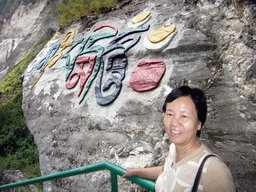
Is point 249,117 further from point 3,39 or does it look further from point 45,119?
point 3,39

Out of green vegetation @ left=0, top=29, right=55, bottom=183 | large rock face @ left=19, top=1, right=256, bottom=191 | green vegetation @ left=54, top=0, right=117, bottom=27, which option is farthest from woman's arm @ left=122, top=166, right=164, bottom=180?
green vegetation @ left=54, top=0, right=117, bottom=27

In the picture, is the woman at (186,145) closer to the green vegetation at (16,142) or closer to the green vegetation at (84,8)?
the green vegetation at (16,142)

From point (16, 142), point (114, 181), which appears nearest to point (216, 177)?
point (114, 181)

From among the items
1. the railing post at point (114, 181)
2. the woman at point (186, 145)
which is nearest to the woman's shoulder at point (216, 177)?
the woman at point (186, 145)

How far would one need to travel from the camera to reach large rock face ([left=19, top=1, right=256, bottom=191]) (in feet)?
4.84

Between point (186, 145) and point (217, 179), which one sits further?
point (186, 145)

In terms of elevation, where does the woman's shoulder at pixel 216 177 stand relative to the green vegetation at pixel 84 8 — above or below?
below

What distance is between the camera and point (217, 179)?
540mm

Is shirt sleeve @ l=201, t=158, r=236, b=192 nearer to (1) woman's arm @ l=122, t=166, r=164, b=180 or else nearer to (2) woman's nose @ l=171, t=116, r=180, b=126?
(2) woman's nose @ l=171, t=116, r=180, b=126

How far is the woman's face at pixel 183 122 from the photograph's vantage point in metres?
0.73

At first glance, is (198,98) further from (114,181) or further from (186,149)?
(114,181)

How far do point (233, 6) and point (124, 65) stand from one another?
58.6 inches

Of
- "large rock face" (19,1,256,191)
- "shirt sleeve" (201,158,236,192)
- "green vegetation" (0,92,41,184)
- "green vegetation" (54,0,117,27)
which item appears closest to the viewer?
"shirt sleeve" (201,158,236,192)

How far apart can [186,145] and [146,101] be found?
4.08ft
